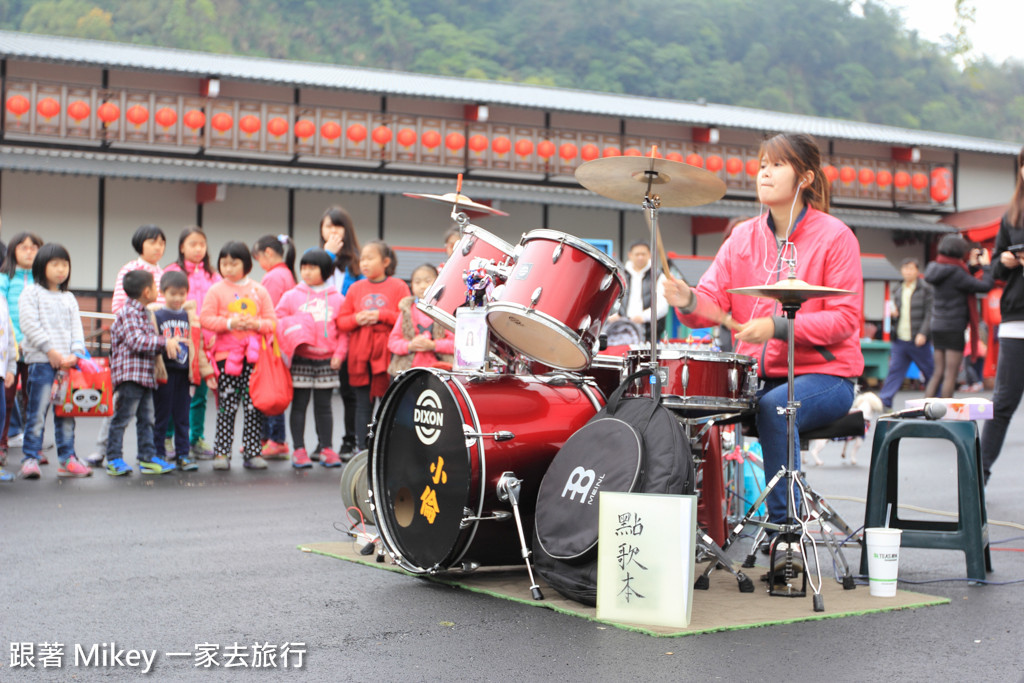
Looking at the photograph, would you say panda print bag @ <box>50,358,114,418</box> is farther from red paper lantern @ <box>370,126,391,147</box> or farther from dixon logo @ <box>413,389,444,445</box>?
red paper lantern @ <box>370,126,391,147</box>

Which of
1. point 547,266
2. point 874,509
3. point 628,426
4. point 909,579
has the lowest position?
point 909,579

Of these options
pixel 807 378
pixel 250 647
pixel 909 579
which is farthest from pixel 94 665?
pixel 909 579

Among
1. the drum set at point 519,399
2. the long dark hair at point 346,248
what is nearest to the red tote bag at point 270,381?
the long dark hair at point 346,248

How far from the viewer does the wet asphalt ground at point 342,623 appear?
136 inches

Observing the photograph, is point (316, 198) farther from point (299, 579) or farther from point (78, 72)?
point (299, 579)

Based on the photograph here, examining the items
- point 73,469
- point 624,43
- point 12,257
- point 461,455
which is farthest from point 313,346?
point 624,43

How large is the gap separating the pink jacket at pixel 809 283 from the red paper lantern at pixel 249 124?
55.4ft

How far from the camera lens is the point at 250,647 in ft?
12.0

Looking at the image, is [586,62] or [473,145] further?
[586,62]

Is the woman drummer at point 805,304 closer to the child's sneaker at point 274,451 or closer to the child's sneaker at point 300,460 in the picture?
the child's sneaker at point 300,460

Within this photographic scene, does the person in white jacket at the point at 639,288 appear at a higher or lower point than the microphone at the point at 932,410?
higher

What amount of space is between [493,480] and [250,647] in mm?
1286

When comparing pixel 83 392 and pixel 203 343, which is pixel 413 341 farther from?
pixel 83 392

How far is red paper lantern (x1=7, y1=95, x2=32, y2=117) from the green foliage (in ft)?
82.9
